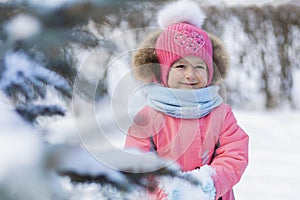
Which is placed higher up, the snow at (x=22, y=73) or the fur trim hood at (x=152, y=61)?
the snow at (x=22, y=73)

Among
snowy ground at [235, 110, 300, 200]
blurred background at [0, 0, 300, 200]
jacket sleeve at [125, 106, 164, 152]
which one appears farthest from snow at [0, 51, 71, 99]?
snowy ground at [235, 110, 300, 200]

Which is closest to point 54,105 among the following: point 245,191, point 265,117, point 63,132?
point 63,132

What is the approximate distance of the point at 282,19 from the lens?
18.0 ft

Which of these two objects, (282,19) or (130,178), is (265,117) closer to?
(282,19)

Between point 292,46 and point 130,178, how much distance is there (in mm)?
5240

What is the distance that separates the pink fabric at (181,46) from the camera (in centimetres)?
129

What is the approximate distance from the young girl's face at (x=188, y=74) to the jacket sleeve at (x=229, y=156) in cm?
9

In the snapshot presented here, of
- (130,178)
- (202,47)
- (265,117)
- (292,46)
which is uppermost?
(130,178)

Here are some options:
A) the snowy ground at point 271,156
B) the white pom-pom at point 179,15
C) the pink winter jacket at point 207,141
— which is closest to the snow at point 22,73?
the pink winter jacket at point 207,141

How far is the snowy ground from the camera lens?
3.22 meters

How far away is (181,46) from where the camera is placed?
4.26ft

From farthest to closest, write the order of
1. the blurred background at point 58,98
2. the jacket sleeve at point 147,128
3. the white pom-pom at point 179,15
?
the white pom-pom at point 179,15
the jacket sleeve at point 147,128
the blurred background at point 58,98

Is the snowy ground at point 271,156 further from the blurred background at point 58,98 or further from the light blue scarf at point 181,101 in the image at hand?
the blurred background at point 58,98

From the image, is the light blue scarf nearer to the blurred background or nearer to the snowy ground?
the blurred background
